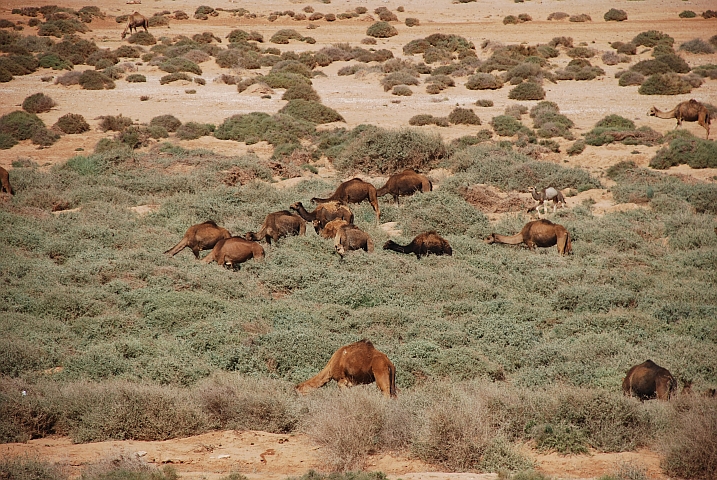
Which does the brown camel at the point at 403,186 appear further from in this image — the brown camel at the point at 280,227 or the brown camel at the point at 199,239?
the brown camel at the point at 199,239

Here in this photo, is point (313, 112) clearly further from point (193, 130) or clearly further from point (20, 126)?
point (20, 126)

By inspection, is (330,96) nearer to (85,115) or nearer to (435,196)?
(85,115)

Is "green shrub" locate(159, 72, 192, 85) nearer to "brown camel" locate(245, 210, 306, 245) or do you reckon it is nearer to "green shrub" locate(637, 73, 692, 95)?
"green shrub" locate(637, 73, 692, 95)

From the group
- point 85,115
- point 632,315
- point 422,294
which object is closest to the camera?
point 632,315

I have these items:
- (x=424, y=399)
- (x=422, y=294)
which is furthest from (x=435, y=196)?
(x=424, y=399)

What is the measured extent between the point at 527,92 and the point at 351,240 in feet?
69.1

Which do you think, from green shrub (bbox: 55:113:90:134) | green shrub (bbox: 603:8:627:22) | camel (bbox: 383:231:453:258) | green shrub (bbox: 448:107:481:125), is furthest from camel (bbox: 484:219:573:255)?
green shrub (bbox: 603:8:627:22)

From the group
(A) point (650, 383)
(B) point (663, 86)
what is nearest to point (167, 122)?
(B) point (663, 86)

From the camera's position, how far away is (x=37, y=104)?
32188 mm

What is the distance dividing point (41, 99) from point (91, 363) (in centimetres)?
2514

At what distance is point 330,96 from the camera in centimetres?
3628

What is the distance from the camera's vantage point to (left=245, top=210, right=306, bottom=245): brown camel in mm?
17047

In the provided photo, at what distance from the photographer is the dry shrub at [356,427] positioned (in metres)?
8.01

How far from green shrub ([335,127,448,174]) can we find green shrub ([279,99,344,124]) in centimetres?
647
